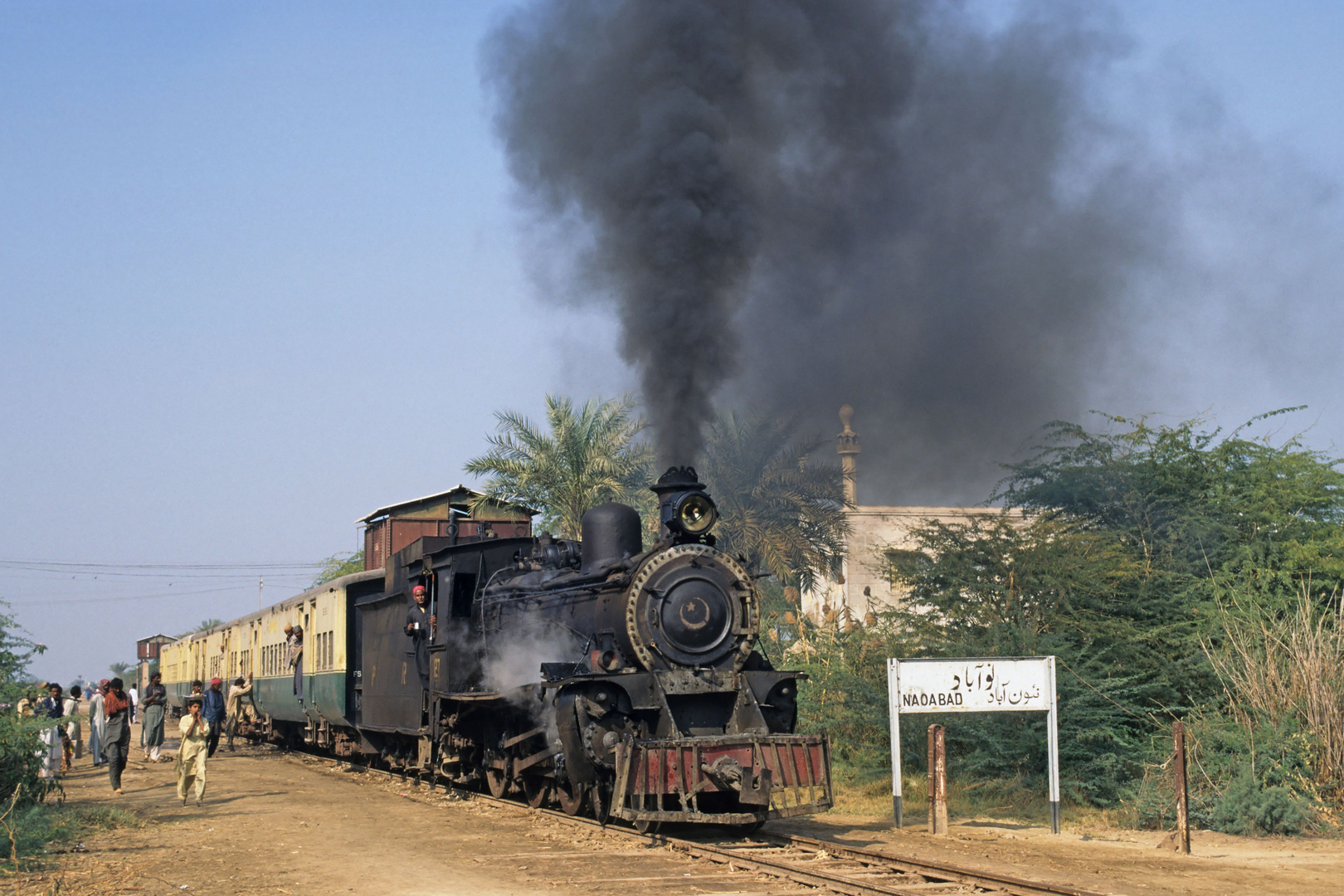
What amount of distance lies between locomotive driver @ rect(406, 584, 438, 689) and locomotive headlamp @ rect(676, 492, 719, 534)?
440 cm

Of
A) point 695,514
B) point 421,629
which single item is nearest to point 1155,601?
point 695,514

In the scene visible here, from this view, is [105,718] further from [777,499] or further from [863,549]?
[863,549]

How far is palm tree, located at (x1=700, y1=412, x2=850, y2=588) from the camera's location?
96.3 feet

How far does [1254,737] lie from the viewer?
1167 centimetres

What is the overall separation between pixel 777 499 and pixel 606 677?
20.1 metres

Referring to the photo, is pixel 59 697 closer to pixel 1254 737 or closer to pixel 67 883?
pixel 67 883

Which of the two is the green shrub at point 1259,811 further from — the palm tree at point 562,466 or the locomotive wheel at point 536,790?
the palm tree at point 562,466

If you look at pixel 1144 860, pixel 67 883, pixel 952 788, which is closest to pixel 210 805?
pixel 67 883

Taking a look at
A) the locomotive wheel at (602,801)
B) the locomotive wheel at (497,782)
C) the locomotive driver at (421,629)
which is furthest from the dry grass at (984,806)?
the locomotive driver at (421,629)

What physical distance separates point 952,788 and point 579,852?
18.4 ft

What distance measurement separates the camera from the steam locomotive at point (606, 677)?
9.93 meters

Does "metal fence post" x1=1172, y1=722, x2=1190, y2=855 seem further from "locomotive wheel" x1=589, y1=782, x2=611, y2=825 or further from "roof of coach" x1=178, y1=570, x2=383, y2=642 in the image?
"roof of coach" x1=178, y1=570, x2=383, y2=642

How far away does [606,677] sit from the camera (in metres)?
10.2

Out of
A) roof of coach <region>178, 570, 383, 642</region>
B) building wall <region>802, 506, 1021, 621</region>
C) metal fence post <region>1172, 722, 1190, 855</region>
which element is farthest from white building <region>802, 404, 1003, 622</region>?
metal fence post <region>1172, 722, 1190, 855</region>
